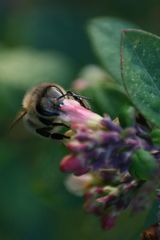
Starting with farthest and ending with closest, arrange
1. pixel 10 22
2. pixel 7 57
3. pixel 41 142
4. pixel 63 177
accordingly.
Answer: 1. pixel 10 22
2. pixel 7 57
3. pixel 41 142
4. pixel 63 177

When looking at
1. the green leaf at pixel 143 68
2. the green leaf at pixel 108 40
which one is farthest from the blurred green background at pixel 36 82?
the green leaf at pixel 143 68

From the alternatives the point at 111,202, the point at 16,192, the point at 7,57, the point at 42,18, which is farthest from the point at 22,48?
the point at 111,202

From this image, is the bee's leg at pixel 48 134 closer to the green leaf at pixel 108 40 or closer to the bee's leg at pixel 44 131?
the bee's leg at pixel 44 131

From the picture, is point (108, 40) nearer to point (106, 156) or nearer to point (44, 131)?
point (44, 131)

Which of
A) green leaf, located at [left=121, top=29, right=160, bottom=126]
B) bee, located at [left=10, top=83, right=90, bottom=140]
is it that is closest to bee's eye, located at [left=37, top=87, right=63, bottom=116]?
bee, located at [left=10, top=83, right=90, bottom=140]

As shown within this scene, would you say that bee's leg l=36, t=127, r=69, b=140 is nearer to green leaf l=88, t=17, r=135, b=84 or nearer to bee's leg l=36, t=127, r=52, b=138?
bee's leg l=36, t=127, r=52, b=138

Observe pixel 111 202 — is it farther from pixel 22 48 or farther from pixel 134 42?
pixel 22 48
